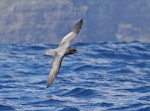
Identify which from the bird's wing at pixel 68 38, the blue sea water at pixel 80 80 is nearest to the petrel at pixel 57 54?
the bird's wing at pixel 68 38

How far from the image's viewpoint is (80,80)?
56.9 ft

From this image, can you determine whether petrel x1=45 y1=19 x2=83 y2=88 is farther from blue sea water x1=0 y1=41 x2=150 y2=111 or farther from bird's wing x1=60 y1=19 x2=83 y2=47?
blue sea water x1=0 y1=41 x2=150 y2=111

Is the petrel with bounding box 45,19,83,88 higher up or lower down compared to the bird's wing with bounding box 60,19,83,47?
lower down

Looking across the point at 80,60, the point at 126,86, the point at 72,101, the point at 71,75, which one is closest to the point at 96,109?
the point at 72,101

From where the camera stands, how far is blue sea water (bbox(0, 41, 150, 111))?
537 inches

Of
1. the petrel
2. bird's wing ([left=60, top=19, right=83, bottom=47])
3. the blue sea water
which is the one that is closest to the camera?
the petrel

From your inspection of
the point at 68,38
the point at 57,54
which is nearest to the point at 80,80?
the point at 68,38

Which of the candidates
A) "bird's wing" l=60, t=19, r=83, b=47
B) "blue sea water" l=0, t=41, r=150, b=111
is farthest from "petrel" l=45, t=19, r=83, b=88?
"blue sea water" l=0, t=41, r=150, b=111

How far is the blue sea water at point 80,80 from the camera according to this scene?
13.6 m

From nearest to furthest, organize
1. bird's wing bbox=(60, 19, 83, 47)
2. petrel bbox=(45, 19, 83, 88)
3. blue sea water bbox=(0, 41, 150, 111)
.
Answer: petrel bbox=(45, 19, 83, 88) → bird's wing bbox=(60, 19, 83, 47) → blue sea water bbox=(0, 41, 150, 111)

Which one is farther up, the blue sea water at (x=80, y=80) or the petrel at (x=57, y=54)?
the blue sea water at (x=80, y=80)

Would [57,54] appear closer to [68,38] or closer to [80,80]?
[68,38]

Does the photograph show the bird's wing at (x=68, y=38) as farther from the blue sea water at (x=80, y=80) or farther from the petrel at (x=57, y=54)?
the blue sea water at (x=80, y=80)

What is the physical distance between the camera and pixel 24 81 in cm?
1706
